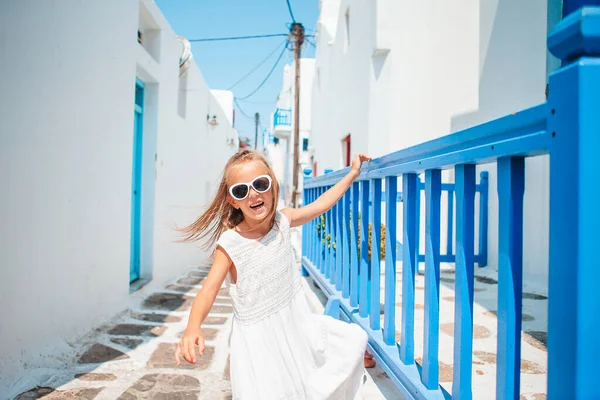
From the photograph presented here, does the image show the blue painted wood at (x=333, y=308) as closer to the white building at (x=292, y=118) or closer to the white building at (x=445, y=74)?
the white building at (x=445, y=74)

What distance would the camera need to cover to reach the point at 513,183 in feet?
3.24

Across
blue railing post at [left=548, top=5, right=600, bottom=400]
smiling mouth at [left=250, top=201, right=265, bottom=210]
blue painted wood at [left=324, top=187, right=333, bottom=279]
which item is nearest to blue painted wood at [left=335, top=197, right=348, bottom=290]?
blue painted wood at [left=324, top=187, right=333, bottom=279]

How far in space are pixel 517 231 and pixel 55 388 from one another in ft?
7.86

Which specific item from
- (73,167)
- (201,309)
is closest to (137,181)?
(73,167)

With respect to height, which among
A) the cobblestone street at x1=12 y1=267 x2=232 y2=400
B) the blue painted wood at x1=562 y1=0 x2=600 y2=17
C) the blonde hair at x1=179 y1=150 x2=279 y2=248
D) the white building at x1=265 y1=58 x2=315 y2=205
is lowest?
the cobblestone street at x1=12 y1=267 x2=232 y2=400

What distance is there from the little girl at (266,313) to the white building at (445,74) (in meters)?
2.71

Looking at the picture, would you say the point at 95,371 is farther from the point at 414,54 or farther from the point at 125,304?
the point at 414,54

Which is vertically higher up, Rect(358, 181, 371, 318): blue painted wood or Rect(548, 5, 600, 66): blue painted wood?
Rect(548, 5, 600, 66): blue painted wood

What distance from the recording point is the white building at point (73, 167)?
215 centimetres

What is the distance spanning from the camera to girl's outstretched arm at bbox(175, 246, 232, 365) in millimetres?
1332

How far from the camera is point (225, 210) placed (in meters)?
1.82

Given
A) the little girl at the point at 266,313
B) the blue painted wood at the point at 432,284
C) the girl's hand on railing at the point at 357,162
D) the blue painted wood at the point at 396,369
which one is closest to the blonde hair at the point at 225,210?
the little girl at the point at 266,313

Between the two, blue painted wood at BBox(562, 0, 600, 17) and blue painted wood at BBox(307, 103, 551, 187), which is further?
blue painted wood at BBox(307, 103, 551, 187)

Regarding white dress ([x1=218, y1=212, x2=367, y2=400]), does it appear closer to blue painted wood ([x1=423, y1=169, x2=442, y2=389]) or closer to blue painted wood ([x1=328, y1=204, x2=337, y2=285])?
blue painted wood ([x1=423, y1=169, x2=442, y2=389])
